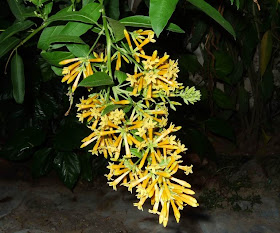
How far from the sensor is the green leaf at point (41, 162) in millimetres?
2244

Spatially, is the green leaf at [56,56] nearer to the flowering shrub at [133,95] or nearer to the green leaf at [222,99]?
the flowering shrub at [133,95]

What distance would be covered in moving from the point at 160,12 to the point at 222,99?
2.01 metres

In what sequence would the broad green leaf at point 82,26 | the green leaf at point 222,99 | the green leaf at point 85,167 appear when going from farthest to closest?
the green leaf at point 222,99 → the green leaf at point 85,167 → the broad green leaf at point 82,26

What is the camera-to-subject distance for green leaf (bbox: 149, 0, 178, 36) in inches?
16.9

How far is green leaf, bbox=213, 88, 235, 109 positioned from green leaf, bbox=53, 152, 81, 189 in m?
0.86

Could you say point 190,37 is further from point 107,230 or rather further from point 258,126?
point 107,230

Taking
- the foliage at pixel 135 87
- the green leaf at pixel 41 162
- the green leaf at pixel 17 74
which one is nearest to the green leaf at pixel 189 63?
the foliage at pixel 135 87

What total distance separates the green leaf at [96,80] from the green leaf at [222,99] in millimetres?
1964

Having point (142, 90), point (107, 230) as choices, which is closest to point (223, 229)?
point (107, 230)

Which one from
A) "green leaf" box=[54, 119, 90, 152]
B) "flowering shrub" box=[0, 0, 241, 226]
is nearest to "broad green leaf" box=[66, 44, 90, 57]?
"flowering shrub" box=[0, 0, 241, 226]

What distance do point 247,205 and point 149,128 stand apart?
6.09 feet

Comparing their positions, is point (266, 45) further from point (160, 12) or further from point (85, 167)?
point (160, 12)

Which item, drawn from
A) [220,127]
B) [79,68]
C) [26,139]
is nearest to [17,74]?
[79,68]

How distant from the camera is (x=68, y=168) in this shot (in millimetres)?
2152
